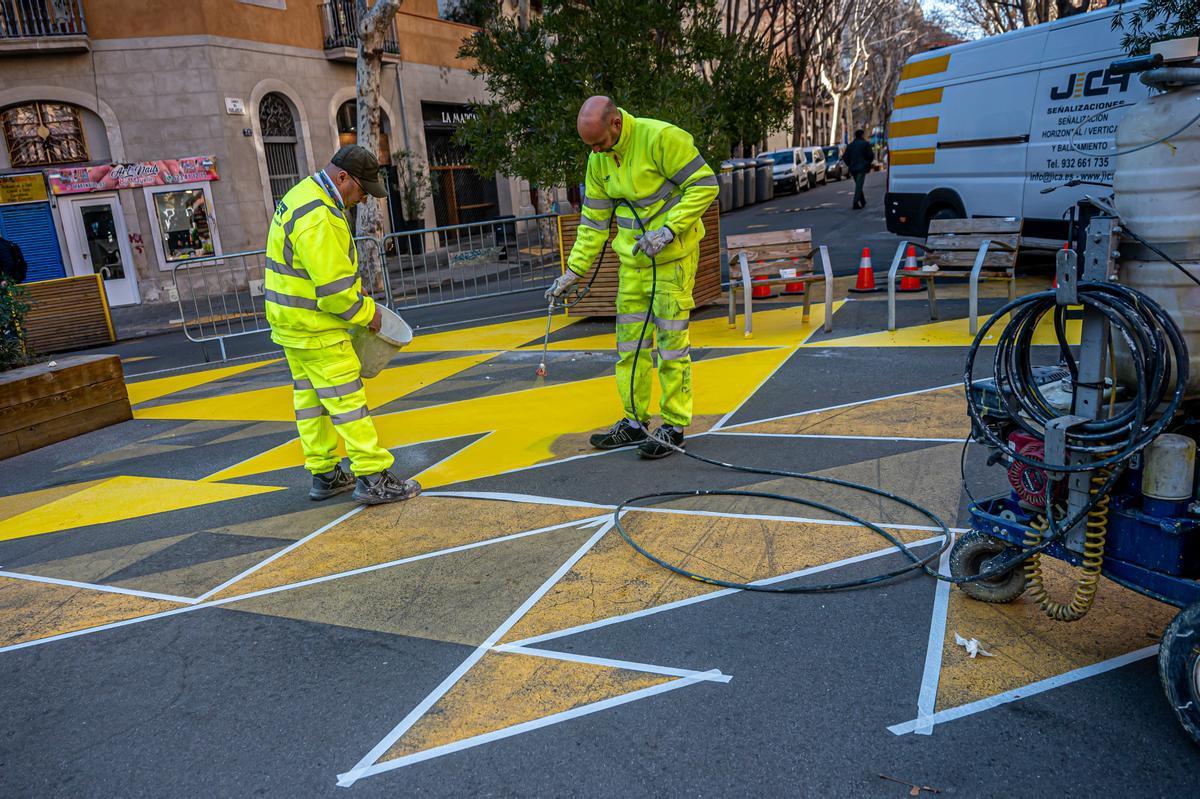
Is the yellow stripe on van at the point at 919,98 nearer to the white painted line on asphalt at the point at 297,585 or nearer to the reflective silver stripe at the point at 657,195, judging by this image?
the reflective silver stripe at the point at 657,195

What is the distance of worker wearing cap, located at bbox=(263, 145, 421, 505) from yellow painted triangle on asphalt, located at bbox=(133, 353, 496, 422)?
2.66m

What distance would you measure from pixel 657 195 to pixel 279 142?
1792 centimetres

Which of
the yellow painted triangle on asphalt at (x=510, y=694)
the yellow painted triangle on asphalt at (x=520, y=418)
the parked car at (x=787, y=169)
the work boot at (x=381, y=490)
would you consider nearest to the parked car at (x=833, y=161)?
the parked car at (x=787, y=169)

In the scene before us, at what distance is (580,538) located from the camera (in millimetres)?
4523

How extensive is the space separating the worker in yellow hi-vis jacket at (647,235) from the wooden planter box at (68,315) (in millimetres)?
11403

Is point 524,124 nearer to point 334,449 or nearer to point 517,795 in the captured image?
point 334,449

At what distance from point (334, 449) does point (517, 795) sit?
10.5 feet

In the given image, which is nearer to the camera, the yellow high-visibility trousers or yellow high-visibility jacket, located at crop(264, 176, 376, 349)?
yellow high-visibility jacket, located at crop(264, 176, 376, 349)

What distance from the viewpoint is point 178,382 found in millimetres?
10164

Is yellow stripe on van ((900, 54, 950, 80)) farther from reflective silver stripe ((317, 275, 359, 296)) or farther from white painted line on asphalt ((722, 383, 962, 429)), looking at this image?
reflective silver stripe ((317, 275, 359, 296))

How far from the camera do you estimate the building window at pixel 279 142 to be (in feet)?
67.5

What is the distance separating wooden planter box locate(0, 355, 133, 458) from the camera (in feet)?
24.1

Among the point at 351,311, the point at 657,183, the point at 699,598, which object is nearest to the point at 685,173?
the point at 657,183

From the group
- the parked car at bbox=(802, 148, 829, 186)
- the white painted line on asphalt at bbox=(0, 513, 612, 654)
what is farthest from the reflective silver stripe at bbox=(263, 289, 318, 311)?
the parked car at bbox=(802, 148, 829, 186)
